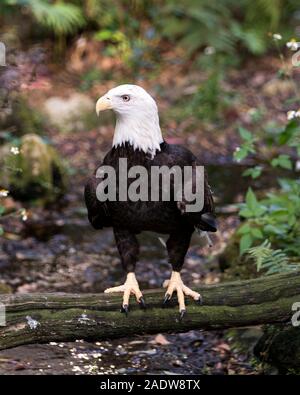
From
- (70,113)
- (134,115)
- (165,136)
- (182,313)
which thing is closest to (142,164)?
(134,115)

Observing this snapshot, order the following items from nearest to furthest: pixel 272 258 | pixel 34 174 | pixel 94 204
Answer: pixel 94 204, pixel 272 258, pixel 34 174

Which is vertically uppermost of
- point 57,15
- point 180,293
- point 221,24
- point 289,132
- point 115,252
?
point 221,24

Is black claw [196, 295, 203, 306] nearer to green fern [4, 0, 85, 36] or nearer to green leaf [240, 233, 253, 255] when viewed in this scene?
green leaf [240, 233, 253, 255]

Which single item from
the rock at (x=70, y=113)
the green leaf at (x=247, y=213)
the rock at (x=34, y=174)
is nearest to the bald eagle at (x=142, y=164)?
the green leaf at (x=247, y=213)

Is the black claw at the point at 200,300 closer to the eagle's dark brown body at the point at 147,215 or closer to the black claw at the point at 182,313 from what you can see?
the black claw at the point at 182,313

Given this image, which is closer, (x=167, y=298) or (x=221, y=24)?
(x=167, y=298)

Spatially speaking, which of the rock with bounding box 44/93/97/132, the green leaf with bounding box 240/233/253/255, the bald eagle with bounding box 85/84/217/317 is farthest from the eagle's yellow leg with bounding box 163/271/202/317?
the rock with bounding box 44/93/97/132

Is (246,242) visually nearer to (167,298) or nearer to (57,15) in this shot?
(167,298)

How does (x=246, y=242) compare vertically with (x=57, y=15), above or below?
below

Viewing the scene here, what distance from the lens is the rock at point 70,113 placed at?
1018cm

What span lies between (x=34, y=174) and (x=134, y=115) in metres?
4.21

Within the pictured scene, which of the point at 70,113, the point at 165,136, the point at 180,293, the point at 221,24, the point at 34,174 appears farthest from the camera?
the point at 221,24

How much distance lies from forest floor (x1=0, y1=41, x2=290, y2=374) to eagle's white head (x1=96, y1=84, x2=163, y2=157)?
1572mm

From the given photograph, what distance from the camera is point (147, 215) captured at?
377 centimetres
